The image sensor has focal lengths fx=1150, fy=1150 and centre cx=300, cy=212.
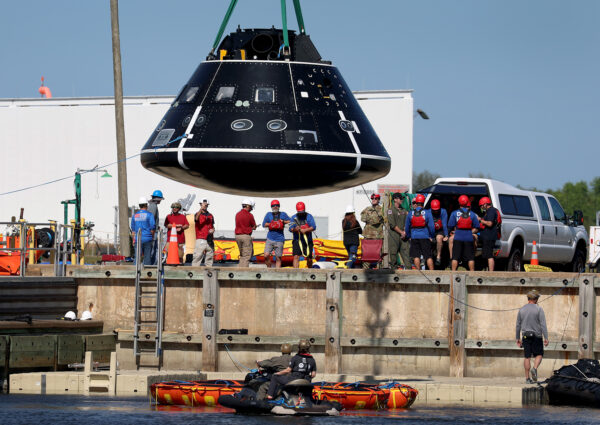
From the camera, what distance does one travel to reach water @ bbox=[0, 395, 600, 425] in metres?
19.3

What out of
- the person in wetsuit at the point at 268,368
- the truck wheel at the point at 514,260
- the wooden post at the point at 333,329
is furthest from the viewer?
the truck wheel at the point at 514,260

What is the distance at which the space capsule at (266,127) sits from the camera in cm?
2084

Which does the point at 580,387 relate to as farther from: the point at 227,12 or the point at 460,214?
the point at 227,12

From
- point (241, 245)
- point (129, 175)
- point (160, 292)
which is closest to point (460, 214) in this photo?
point (241, 245)

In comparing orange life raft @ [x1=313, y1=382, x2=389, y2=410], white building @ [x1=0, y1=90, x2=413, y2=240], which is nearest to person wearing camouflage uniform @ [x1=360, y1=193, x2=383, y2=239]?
orange life raft @ [x1=313, y1=382, x2=389, y2=410]

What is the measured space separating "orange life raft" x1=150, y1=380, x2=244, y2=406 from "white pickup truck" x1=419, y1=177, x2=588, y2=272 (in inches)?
327

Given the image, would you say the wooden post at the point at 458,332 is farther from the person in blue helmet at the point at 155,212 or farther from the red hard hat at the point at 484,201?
the person in blue helmet at the point at 155,212

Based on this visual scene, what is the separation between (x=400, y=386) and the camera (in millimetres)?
21172

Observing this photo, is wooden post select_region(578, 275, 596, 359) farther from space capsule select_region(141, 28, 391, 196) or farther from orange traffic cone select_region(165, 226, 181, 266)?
orange traffic cone select_region(165, 226, 181, 266)

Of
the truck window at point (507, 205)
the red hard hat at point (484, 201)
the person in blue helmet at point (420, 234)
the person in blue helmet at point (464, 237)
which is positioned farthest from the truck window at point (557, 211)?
the person in blue helmet at point (420, 234)

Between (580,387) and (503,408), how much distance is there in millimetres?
1667

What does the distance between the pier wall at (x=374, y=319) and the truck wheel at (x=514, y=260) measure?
11.5 ft

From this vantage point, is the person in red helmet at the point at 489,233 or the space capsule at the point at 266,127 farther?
the person in red helmet at the point at 489,233

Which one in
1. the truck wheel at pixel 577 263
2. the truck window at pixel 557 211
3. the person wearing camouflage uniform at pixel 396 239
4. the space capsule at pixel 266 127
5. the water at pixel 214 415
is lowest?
the water at pixel 214 415
